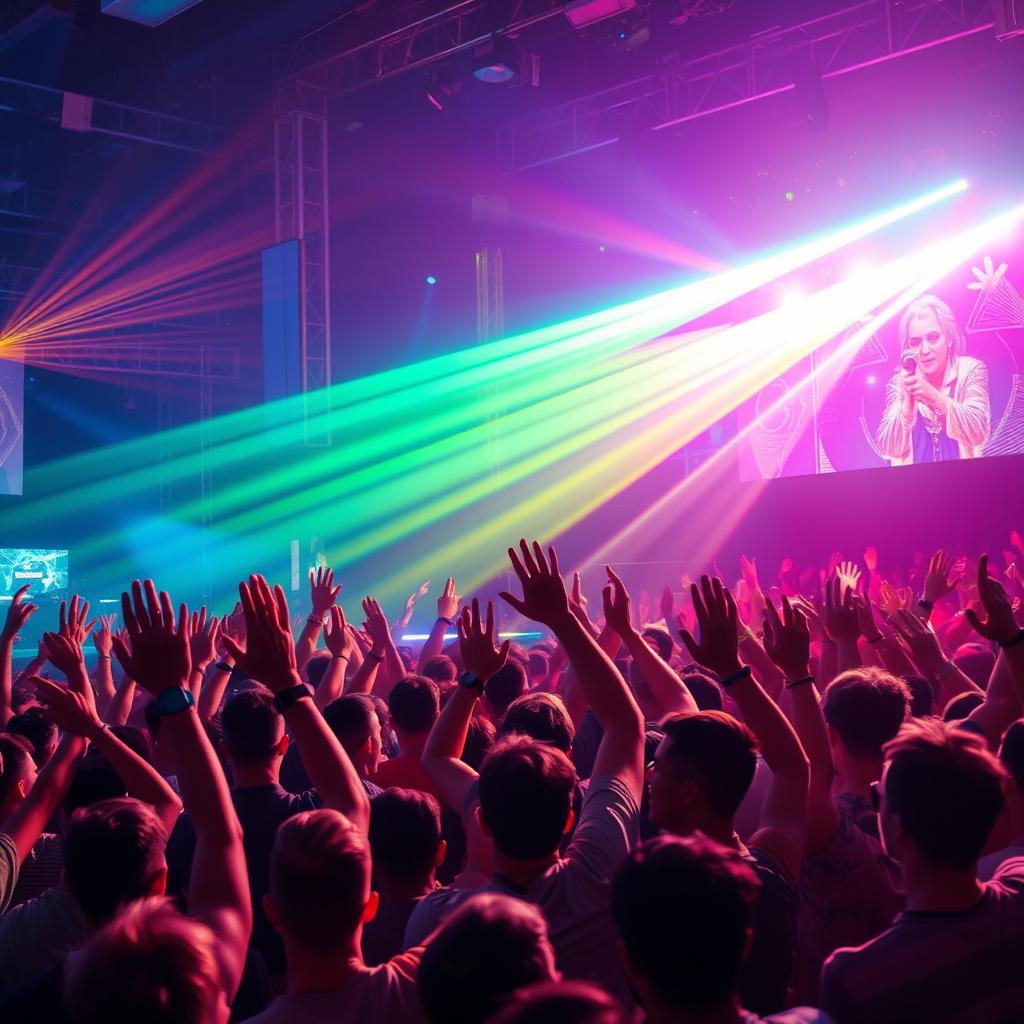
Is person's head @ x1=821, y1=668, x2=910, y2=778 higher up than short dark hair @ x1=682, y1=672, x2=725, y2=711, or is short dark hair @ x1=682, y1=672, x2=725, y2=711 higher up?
person's head @ x1=821, y1=668, x2=910, y2=778

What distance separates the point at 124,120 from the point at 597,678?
1295cm

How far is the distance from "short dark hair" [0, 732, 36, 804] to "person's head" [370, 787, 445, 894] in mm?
1245

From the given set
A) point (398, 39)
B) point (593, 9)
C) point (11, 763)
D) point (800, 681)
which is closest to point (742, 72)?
point (593, 9)

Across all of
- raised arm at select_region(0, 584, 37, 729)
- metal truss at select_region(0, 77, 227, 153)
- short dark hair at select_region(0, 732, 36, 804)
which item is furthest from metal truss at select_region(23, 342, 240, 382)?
short dark hair at select_region(0, 732, 36, 804)

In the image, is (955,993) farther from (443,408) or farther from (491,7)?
(443,408)

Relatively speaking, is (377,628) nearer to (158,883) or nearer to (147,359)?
(158,883)

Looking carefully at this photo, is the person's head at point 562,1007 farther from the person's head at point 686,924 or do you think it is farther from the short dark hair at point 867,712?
the short dark hair at point 867,712

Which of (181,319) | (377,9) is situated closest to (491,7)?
(377,9)

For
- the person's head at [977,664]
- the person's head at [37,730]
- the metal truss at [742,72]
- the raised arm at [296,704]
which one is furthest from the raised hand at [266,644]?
the metal truss at [742,72]

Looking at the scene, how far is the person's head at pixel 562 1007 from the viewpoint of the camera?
1.10 m

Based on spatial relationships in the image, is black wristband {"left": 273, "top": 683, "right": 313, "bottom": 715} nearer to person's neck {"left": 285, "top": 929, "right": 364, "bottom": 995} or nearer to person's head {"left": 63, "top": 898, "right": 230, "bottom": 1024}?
person's neck {"left": 285, "top": 929, "right": 364, "bottom": 995}

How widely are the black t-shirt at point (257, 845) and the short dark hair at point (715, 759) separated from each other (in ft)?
3.56

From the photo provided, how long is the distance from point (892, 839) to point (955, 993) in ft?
0.91

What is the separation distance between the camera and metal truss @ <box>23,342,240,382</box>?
16422mm
